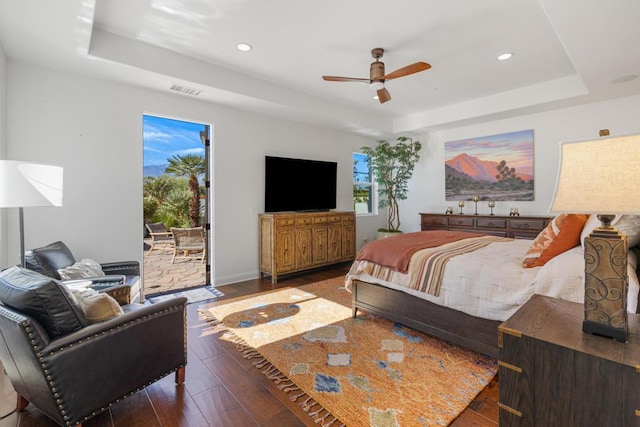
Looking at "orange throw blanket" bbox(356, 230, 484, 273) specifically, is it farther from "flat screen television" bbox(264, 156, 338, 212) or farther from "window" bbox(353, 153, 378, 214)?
"window" bbox(353, 153, 378, 214)

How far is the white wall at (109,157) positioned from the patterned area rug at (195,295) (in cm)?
28

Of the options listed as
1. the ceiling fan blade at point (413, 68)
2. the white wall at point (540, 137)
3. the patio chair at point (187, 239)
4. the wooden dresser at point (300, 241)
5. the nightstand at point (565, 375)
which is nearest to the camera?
the nightstand at point (565, 375)

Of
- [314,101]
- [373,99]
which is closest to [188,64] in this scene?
[314,101]

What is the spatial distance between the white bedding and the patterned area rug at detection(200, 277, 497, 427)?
437 mm

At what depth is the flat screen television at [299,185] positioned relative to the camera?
4863 mm

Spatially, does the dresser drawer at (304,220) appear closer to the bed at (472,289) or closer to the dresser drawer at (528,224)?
the bed at (472,289)

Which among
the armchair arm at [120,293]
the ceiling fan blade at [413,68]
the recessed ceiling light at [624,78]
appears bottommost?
the armchair arm at [120,293]

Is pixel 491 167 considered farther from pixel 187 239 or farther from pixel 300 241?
pixel 187 239

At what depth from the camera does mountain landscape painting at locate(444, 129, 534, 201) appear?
4996 millimetres

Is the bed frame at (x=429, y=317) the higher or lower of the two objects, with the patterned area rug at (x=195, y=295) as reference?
higher

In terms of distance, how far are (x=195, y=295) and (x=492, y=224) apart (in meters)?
4.68

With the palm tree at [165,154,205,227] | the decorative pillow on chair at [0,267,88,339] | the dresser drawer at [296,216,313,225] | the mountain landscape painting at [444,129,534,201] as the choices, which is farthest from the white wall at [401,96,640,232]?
the decorative pillow on chair at [0,267,88,339]

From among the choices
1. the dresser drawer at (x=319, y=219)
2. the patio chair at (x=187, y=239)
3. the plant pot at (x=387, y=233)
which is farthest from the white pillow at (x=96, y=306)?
the plant pot at (x=387, y=233)

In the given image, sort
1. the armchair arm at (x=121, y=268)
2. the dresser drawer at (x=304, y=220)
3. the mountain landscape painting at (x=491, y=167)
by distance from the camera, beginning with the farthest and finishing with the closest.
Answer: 1. the mountain landscape painting at (x=491, y=167)
2. the dresser drawer at (x=304, y=220)
3. the armchair arm at (x=121, y=268)
